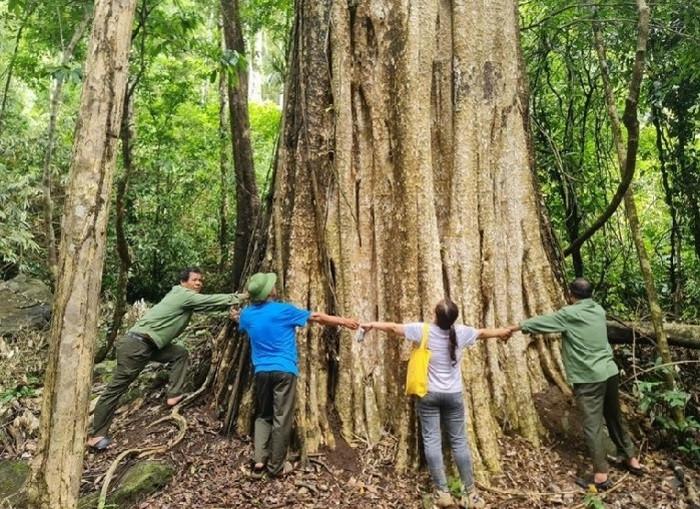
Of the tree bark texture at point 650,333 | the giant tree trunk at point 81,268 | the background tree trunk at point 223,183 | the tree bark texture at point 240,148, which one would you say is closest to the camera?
the giant tree trunk at point 81,268

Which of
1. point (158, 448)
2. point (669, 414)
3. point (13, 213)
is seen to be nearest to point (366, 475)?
point (158, 448)

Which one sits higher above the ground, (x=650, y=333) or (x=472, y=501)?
(x=650, y=333)

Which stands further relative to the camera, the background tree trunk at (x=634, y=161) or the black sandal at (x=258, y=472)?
the background tree trunk at (x=634, y=161)

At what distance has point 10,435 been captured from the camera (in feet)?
20.8

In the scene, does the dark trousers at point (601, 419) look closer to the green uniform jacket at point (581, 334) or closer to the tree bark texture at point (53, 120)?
the green uniform jacket at point (581, 334)

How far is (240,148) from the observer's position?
10.5 meters

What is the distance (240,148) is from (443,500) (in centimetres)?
756

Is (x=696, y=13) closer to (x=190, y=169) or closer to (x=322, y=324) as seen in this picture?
(x=322, y=324)

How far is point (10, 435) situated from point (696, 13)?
9.32 meters

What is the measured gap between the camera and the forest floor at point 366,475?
4.79 m

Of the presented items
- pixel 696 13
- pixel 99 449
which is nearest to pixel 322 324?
pixel 99 449

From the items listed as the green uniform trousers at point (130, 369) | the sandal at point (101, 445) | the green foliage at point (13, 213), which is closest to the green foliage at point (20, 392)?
the green uniform trousers at point (130, 369)

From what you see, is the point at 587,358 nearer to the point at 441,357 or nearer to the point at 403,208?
the point at 441,357

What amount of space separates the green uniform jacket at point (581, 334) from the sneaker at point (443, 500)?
1526 millimetres
